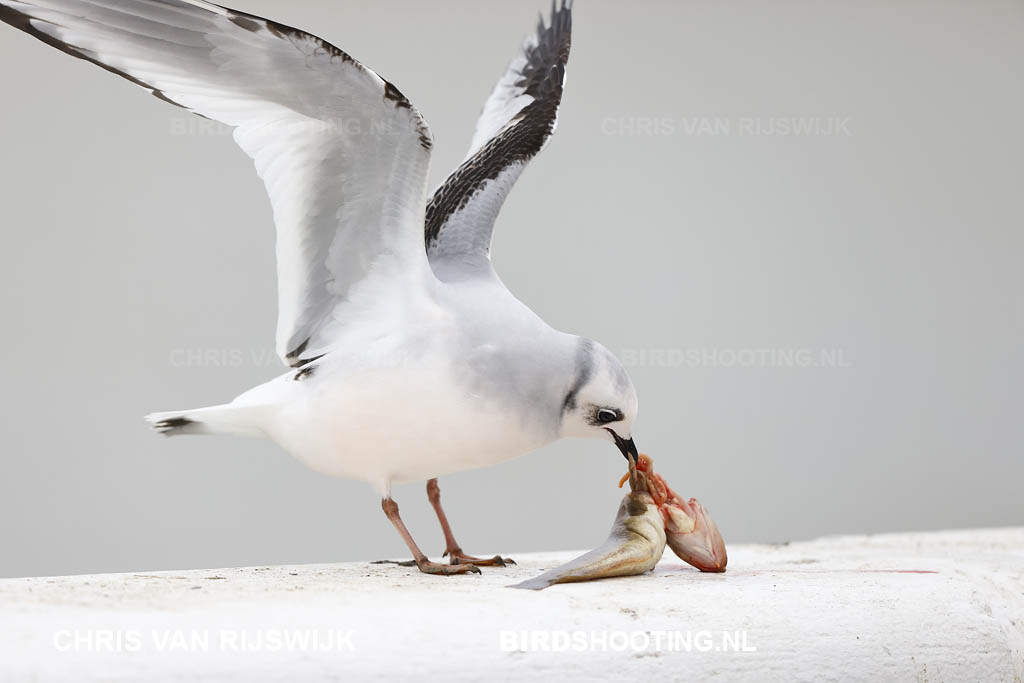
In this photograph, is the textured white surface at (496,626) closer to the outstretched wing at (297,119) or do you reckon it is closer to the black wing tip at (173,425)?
the black wing tip at (173,425)

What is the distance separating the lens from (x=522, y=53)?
294cm

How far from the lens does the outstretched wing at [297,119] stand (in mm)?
1633

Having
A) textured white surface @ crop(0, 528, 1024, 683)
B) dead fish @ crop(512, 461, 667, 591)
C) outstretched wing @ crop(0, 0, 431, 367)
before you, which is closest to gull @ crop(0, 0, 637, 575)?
outstretched wing @ crop(0, 0, 431, 367)

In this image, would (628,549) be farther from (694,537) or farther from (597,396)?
(597,396)

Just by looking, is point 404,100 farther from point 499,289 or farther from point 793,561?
point 793,561

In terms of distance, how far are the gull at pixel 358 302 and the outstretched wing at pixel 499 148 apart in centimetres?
17

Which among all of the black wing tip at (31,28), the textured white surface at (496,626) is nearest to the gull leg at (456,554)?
the textured white surface at (496,626)

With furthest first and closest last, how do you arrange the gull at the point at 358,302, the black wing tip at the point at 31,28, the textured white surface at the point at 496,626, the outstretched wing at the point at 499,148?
1. the outstretched wing at the point at 499,148
2. the gull at the point at 358,302
3. the black wing tip at the point at 31,28
4. the textured white surface at the point at 496,626

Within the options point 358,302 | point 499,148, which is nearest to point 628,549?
point 358,302

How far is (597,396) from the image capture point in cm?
195

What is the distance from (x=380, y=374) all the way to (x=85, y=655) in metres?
0.72

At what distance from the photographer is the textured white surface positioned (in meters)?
1.45

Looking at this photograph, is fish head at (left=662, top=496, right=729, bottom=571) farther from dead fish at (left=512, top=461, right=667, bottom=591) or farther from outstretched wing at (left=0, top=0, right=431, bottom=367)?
outstretched wing at (left=0, top=0, right=431, bottom=367)

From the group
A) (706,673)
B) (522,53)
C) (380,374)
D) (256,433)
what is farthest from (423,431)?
(522,53)
